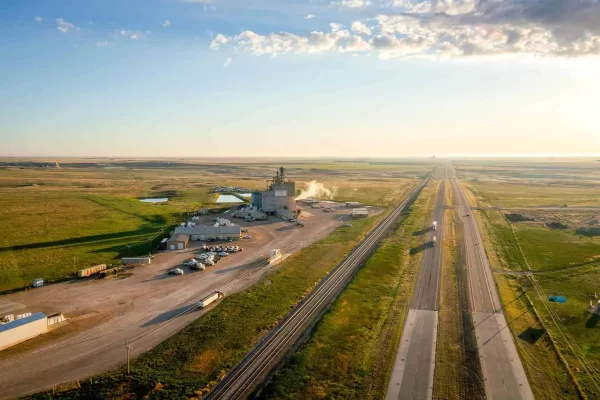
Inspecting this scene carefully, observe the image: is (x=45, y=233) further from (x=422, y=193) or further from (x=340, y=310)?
(x=422, y=193)

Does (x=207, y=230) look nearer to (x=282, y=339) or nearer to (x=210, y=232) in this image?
(x=210, y=232)

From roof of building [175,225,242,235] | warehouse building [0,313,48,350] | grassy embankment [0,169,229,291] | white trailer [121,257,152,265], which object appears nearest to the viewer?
warehouse building [0,313,48,350]

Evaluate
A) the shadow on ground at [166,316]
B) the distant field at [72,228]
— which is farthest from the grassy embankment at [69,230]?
the shadow on ground at [166,316]

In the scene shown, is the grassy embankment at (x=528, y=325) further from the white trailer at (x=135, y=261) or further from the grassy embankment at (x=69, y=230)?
the grassy embankment at (x=69, y=230)

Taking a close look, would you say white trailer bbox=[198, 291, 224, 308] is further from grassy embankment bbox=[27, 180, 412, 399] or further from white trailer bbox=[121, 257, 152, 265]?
white trailer bbox=[121, 257, 152, 265]

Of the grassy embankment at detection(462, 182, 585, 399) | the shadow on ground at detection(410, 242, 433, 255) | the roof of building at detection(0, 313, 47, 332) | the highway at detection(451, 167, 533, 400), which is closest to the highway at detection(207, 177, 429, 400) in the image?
the shadow on ground at detection(410, 242, 433, 255)

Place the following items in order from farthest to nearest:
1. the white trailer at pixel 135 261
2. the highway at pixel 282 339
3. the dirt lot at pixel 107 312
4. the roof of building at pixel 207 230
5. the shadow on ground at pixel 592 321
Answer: the roof of building at pixel 207 230
the white trailer at pixel 135 261
the shadow on ground at pixel 592 321
the dirt lot at pixel 107 312
the highway at pixel 282 339
